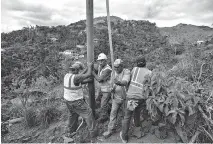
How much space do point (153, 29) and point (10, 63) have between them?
1603cm

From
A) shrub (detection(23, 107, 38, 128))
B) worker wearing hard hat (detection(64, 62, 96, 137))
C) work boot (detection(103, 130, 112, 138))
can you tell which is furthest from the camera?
shrub (detection(23, 107, 38, 128))

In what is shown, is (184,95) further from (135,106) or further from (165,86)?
(135,106)

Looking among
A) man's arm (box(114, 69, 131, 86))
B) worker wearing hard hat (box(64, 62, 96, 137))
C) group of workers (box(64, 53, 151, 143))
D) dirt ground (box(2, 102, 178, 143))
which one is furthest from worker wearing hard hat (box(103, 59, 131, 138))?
worker wearing hard hat (box(64, 62, 96, 137))

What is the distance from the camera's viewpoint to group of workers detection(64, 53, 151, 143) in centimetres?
390

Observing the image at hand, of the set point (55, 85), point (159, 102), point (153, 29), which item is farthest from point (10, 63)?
point (153, 29)

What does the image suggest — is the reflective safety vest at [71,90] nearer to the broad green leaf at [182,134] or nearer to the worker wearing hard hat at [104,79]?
the worker wearing hard hat at [104,79]

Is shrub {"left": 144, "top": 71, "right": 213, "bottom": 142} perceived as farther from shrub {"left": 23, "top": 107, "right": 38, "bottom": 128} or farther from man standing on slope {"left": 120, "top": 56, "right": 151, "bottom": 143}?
shrub {"left": 23, "top": 107, "right": 38, "bottom": 128}

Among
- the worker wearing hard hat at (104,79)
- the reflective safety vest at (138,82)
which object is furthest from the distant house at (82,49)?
the reflective safety vest at (138,82)

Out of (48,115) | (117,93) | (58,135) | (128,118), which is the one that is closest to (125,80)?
(117,93)

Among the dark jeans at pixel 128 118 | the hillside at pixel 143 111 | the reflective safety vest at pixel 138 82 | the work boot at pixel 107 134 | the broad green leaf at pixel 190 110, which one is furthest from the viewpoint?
the work boot at pixel 107 134

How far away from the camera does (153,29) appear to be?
21.7m

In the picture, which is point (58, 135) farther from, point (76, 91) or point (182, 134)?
point (182, 134)

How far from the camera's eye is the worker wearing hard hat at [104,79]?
4391 mm

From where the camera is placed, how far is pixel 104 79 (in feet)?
14.4
